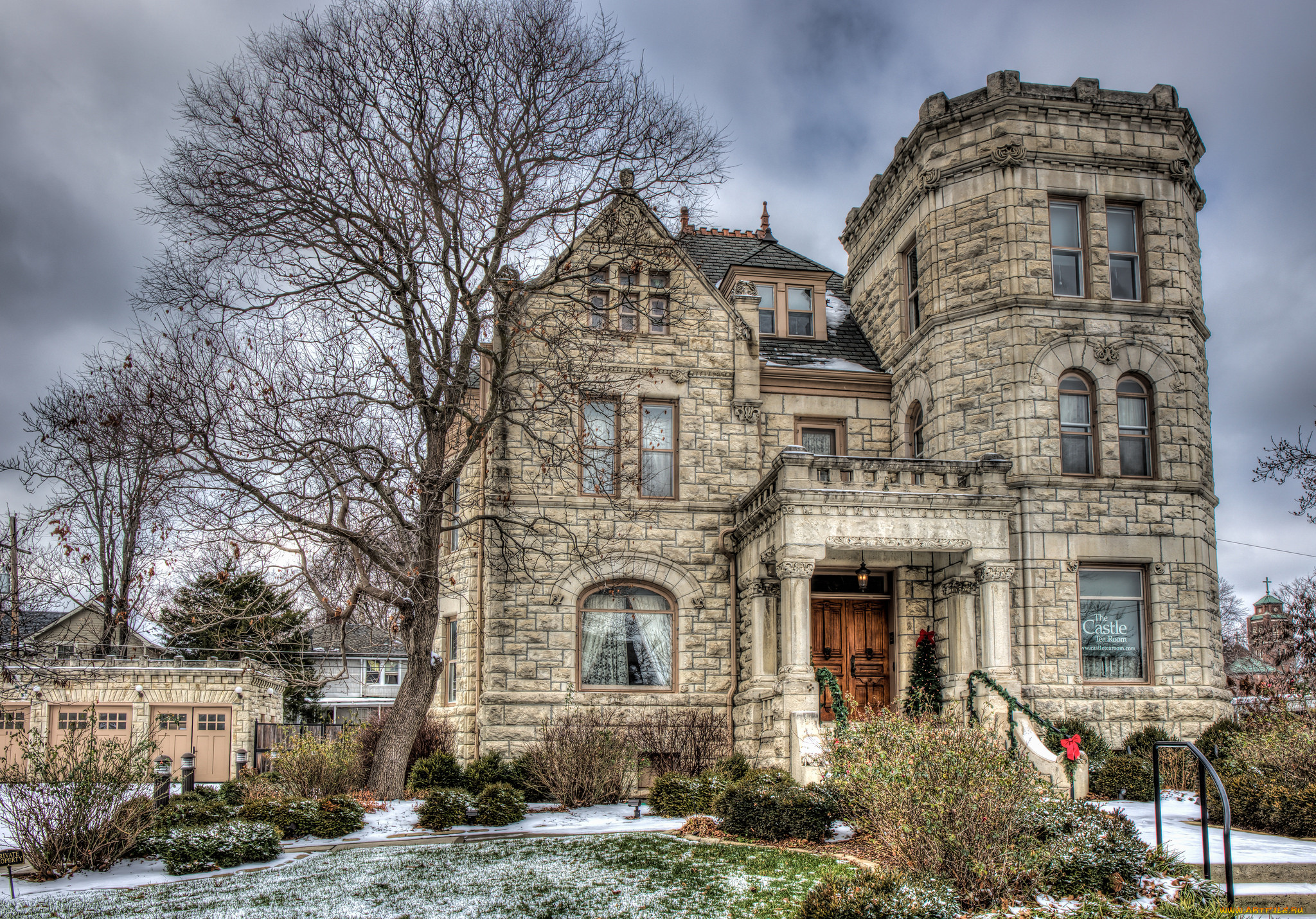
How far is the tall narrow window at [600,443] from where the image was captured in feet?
60.6

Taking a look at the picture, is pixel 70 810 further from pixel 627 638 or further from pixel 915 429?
pixel 915 429

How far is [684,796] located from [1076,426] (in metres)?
9.75

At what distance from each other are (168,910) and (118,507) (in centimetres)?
2499

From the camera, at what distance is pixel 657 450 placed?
63.2 feet

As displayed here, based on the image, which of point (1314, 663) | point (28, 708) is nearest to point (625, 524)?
point (1314, 663)

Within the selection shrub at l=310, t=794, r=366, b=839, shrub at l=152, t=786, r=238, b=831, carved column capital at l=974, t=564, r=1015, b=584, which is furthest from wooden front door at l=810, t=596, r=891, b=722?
shrub at l=152, t=786, r=238, b=831

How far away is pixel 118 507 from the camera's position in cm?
3062

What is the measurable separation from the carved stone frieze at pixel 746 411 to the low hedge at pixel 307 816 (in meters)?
10.1

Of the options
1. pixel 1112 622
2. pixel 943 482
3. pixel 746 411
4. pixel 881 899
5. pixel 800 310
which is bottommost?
pixel 881 899

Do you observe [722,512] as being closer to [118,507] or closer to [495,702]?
[495,702]

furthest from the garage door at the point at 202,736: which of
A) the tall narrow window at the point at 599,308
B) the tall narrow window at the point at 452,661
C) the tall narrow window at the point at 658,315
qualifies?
the tall narrow window at the point at 658,315

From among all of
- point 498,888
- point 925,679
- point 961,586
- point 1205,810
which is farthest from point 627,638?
point 1205,810

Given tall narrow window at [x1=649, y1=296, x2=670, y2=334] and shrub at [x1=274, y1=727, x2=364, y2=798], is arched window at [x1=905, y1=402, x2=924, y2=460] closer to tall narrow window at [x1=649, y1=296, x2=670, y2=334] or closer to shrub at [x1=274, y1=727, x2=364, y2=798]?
tall narrow window at [x1=649, y1=296, x2=670, y2=334]

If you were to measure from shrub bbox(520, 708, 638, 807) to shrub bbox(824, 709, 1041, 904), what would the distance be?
6.62m
